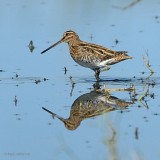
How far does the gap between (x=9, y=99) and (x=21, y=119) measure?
34.8 inches

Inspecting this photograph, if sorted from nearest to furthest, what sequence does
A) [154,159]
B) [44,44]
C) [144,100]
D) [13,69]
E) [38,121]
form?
1. [154,159]
2. [38,121]
3. [144,100]
4. [13,69]
5. [44,44]

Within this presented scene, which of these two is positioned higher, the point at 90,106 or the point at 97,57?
the point at 97,57

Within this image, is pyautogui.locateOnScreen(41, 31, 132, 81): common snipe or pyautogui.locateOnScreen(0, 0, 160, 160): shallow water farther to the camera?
pyautogui.locateOnScreen(41, 31, 132, 81): common snipe

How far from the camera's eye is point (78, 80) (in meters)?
10.3

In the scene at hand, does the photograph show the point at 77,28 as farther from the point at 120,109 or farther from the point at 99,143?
the point at 99,143

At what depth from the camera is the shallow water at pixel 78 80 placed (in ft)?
24.6

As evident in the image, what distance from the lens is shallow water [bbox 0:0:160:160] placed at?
749cm

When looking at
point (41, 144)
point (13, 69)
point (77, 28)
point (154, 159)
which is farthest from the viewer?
point (77, 28)

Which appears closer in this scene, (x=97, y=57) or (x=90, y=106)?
(x=90, y=106)

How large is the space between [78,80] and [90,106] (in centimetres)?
154

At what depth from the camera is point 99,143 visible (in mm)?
7469

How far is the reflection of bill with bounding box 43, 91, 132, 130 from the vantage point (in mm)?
8281

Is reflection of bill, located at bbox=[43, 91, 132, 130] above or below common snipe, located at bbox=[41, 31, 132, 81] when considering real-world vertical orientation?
below

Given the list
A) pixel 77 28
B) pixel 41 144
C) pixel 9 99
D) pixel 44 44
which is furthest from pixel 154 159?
pixel 77 28
